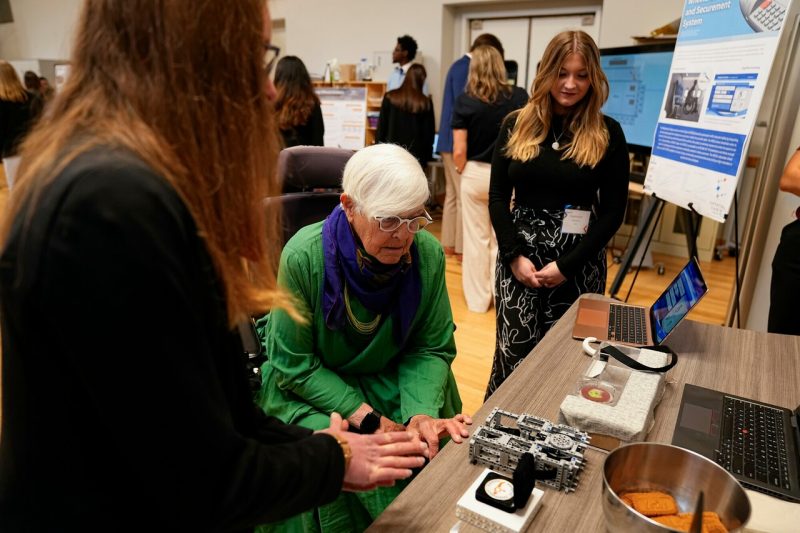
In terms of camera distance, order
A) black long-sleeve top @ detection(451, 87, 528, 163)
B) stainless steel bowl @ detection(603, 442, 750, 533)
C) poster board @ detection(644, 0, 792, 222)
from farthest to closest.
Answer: black long-sleeve top @ detection(451, 87, 528, 163)
poster board @ detection(644, 0, 792, 222)
stainless steel bowl @ detection(603, 442, 750, 533)

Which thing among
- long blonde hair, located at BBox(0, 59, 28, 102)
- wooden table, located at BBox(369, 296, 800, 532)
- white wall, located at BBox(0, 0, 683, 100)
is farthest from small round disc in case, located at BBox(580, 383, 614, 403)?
long blonde hair, located at BBox(0, 59, 28, 102)

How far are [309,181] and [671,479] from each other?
4.91 ft

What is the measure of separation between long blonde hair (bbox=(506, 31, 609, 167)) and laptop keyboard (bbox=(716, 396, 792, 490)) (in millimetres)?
925

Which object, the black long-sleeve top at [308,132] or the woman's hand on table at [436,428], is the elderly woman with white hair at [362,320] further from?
the black long-sleeve top at [308,132]

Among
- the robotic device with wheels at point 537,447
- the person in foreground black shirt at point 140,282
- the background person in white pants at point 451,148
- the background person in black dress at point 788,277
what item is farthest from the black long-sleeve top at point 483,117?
the person in foreground black shirt at point 140,282

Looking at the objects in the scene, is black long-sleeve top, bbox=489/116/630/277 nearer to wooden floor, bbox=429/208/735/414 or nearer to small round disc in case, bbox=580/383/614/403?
small round disc in case, bbox=580/383/614/403

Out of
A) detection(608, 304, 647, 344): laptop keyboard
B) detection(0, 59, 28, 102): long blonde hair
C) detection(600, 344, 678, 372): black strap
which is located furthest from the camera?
detection(0, 59, 28, 102): long blonde hair

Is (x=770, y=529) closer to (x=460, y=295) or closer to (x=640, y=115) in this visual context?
(x=460, y=295)

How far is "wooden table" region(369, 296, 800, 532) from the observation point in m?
0.81

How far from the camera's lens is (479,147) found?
346 centimetres

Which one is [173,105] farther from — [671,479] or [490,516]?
[671,479]

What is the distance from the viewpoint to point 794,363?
1.30m

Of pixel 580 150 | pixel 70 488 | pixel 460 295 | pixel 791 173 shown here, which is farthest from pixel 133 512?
pixel 460 295

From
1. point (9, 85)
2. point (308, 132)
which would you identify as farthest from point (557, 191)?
point (9, 85)
